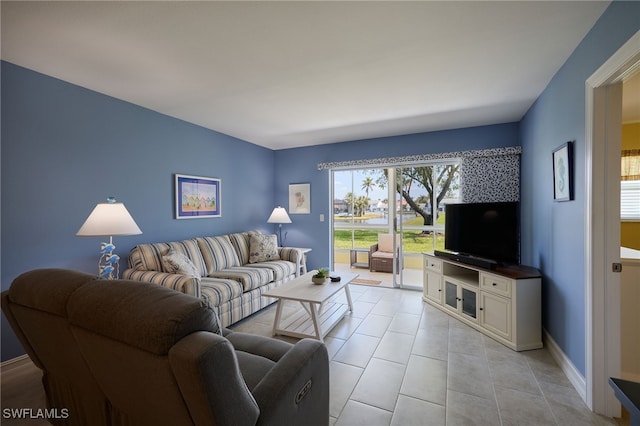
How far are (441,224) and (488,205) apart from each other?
1.28 meters

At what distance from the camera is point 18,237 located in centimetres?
218

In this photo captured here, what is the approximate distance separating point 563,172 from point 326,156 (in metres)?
3.36

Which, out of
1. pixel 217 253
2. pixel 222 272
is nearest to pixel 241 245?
pixel 217 253

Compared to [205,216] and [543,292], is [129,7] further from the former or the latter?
[543,292]

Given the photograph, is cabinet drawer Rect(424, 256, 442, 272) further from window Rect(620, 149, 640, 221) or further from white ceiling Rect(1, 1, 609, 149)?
window Rect(620, 149, 640, 221)

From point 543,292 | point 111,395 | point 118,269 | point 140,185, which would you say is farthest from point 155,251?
point 543,292

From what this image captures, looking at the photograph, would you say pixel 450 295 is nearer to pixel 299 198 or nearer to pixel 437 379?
pixel 437 379

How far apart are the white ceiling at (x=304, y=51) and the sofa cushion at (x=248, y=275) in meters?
1.99

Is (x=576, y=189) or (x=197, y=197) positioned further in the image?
(x=197, y=197)

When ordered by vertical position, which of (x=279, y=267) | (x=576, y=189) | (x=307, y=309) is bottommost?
(x=307, y=309)

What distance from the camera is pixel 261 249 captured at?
404cm

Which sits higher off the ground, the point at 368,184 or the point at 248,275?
the point at 368,184

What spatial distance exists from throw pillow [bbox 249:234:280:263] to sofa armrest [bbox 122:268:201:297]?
144 centimetres

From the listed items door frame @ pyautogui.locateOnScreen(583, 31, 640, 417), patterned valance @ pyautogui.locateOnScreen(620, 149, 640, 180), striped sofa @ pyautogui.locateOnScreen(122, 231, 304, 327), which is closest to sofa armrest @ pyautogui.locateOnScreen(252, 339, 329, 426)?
striped sofa @ pyautogui.locateOnScreen(122, 231, 304, 327)
